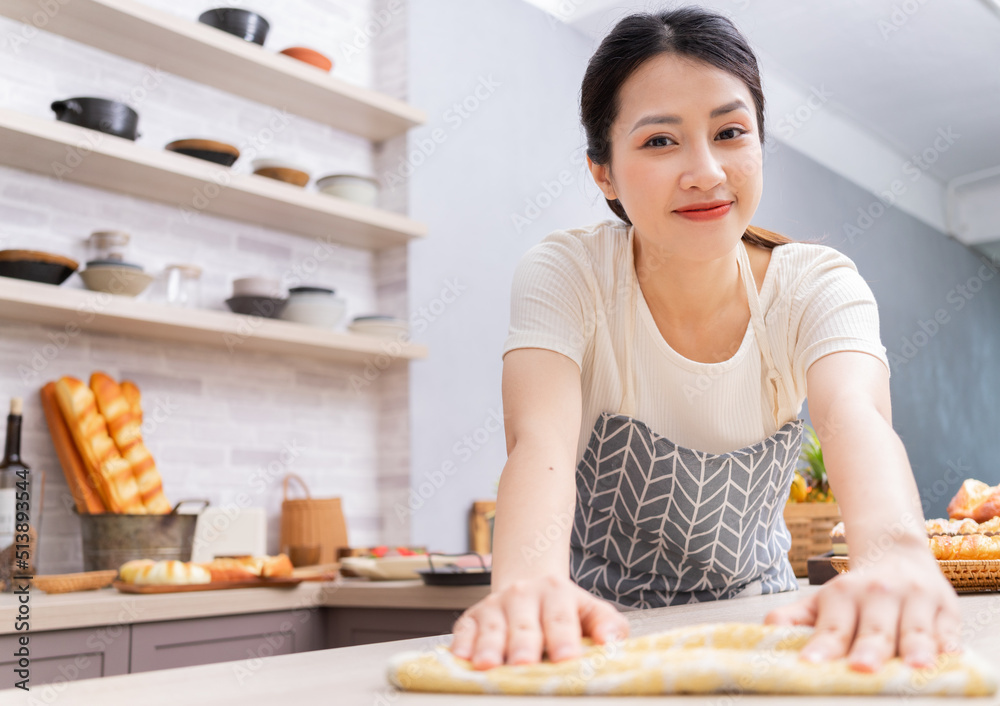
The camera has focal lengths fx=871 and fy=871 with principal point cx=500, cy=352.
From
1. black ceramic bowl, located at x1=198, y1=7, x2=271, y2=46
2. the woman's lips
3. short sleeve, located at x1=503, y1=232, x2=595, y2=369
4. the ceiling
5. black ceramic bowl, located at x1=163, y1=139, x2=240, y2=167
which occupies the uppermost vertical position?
the ceiling

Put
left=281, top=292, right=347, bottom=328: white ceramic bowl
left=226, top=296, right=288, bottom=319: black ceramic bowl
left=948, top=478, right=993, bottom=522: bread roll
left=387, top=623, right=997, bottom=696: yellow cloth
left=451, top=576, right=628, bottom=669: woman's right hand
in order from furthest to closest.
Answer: left=281, top=292, right=347, bottom=328: white ceramic bowl < left=226, top=296, right=288, bottom=319: black ceramic bowl < left=948, top=478, right=993, bottom=522: bread roll < left=451, top=576, right=628, bottom=669: woman's right hand < left=387, top=623, right=997, bottom=696: yellow cloth

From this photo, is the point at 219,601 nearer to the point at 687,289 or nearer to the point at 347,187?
the point at 687,289

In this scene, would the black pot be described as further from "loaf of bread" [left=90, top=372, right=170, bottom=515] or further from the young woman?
the young woman

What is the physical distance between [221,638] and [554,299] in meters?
1.42

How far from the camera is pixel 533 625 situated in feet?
1.87

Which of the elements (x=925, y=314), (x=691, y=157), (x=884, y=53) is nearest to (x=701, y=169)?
(x=691, y=157)

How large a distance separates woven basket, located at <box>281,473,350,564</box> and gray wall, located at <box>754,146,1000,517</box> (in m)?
3.30

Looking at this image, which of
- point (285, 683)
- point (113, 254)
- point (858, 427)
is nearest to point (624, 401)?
point (858, 427)

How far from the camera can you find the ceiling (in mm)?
4484

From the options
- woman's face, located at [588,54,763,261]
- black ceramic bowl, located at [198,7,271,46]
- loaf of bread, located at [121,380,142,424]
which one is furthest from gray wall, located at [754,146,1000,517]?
woman's face, located at [588,54,763,261]

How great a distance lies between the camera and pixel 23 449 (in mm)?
2396

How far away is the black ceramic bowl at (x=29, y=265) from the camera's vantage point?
2.27m

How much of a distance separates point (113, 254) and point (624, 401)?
6.20ft

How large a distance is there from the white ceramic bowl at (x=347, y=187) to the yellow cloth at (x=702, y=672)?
2686mm
